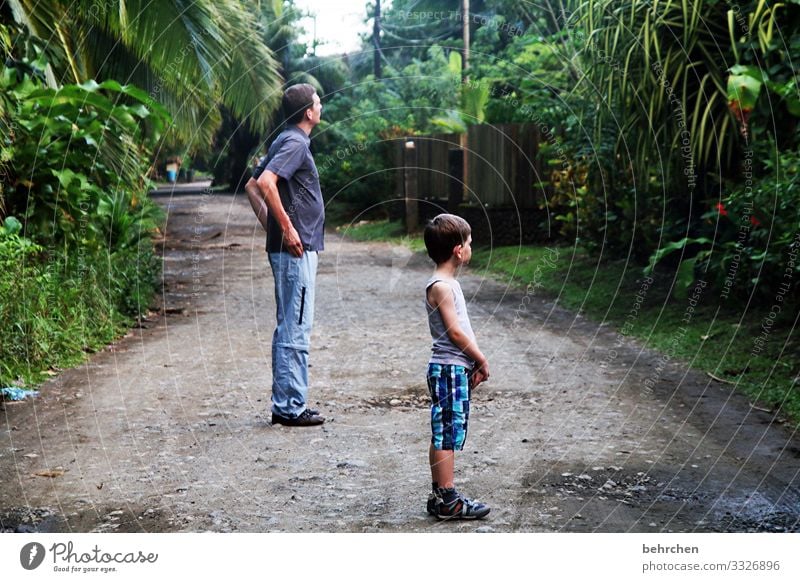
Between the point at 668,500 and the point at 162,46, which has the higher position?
the point at 162,46

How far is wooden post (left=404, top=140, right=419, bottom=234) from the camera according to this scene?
15398 mm

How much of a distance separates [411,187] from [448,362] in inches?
508

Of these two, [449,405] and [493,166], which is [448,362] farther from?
[493,166]

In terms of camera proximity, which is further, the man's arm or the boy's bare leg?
the man's arm

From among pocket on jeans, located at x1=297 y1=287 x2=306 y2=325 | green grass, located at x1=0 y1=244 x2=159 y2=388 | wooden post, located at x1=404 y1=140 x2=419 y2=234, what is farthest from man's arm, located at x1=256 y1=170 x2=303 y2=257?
wooden post, located at x1=404 y1=140 x2=419 y2=234

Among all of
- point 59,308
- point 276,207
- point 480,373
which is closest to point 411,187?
point 59,308

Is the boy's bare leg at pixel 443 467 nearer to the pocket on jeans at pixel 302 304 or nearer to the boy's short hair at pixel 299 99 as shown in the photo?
the pocket on jeans at pixel 302 304

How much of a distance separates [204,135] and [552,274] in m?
5.83

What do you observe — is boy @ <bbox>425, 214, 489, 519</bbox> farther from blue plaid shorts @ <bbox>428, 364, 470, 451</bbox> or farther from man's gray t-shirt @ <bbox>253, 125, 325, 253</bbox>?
man's gray t-shirt @ <bbox>253, 125, 325, 253</bbox>

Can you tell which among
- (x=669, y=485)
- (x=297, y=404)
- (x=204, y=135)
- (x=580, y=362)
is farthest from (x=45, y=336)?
(x=204, y=135)

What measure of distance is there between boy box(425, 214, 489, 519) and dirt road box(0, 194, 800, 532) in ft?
0.46

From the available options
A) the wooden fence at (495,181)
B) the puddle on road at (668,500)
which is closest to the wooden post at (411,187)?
the wooden fence at (495,181)

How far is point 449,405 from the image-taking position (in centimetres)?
355
